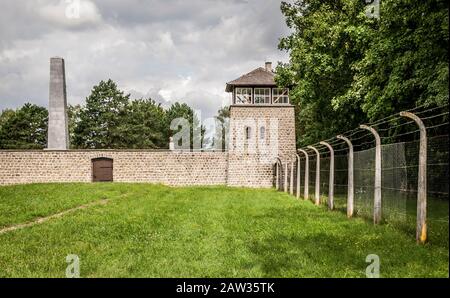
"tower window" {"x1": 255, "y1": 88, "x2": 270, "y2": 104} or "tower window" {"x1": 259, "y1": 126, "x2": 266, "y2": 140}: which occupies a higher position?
"tower window" {"x1": 255, "y1": 88, "x2": 270, "y2": 104}

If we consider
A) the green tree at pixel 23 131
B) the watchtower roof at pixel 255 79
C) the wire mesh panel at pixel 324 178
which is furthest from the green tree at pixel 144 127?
the wire mesh panel at pixel 324 178

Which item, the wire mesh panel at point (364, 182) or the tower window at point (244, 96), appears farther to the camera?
the tower window at point (244, 96)

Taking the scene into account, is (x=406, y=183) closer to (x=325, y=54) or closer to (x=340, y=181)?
(x=340, y=181)

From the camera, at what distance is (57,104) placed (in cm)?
3766

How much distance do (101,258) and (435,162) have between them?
5.04 meters

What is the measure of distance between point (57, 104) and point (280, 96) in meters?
15.9

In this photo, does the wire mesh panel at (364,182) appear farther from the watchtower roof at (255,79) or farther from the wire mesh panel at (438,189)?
the watchtower roof at (255,79)

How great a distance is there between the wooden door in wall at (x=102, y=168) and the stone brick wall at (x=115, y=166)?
0.27m

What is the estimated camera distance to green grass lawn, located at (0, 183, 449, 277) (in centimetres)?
607

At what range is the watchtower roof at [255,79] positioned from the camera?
120ft

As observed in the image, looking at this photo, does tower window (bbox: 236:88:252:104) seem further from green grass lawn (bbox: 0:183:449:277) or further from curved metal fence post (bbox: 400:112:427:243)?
curved metal fence post (bbox: 400:112:427:243)

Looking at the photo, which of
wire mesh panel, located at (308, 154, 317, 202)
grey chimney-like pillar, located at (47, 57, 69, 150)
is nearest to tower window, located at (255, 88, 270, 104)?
grey chimney-like pillar, located at (47, 57, 69, 150)

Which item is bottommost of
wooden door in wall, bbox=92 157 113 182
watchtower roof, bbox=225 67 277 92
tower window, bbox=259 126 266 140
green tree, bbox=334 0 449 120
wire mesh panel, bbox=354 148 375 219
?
wooden door in wall, bbox=92 157 113 182

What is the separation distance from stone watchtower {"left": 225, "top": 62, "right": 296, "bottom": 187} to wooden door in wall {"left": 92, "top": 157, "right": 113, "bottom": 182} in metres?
8.22
